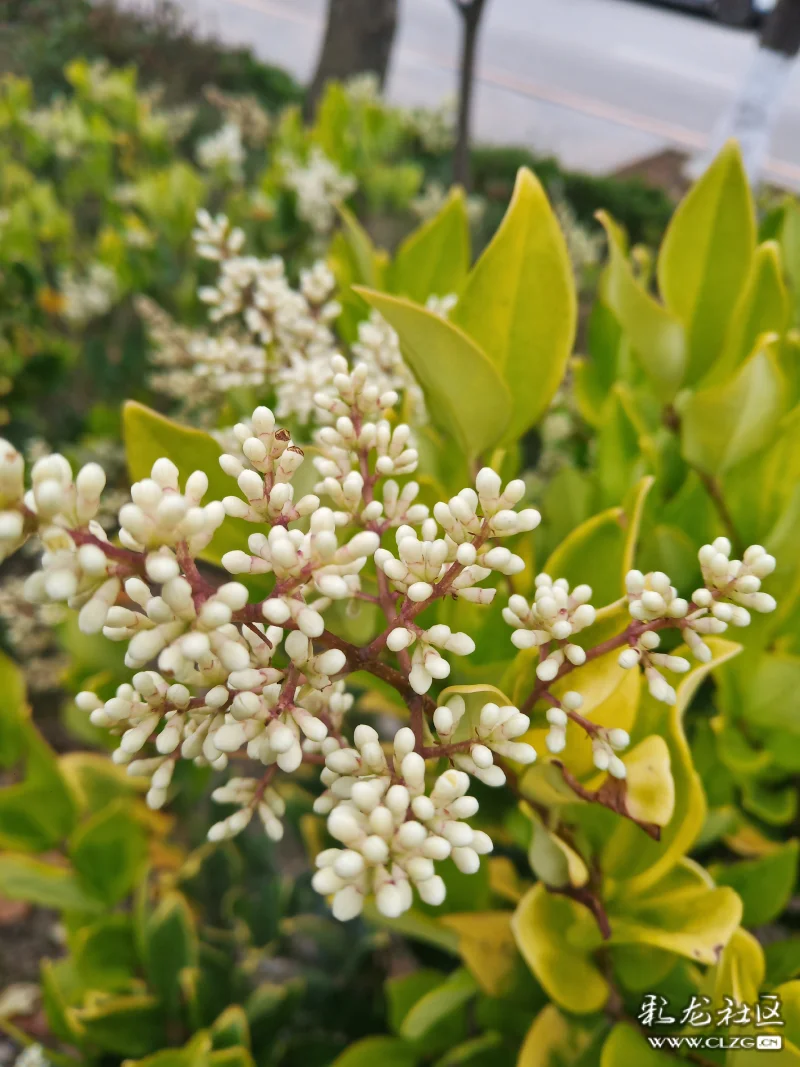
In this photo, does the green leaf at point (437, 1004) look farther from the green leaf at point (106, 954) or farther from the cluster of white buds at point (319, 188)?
the cluster of white buds at point (319, 188)

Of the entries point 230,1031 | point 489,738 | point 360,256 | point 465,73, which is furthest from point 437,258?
point 465,73

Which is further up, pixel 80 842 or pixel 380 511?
pixel 380 511

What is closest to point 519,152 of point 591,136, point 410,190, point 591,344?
point 591,136

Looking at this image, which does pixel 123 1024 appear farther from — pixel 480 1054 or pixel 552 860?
pixel 552 860

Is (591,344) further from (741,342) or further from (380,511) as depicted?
(380,511)

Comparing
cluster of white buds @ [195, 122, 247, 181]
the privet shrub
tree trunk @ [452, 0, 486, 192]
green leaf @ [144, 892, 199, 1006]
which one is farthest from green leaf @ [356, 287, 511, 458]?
tree trunk @ [452, 0, 486, 192]

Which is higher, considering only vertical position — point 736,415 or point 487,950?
point 736,415

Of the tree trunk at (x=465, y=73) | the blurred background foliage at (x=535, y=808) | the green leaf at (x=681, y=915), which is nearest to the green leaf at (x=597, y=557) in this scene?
the blurred background foliage at (x=535, y=808)

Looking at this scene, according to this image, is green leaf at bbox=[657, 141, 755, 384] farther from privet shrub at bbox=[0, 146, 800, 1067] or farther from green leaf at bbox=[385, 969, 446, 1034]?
green leaf at bbox=[385, 969, 446, 1034]
